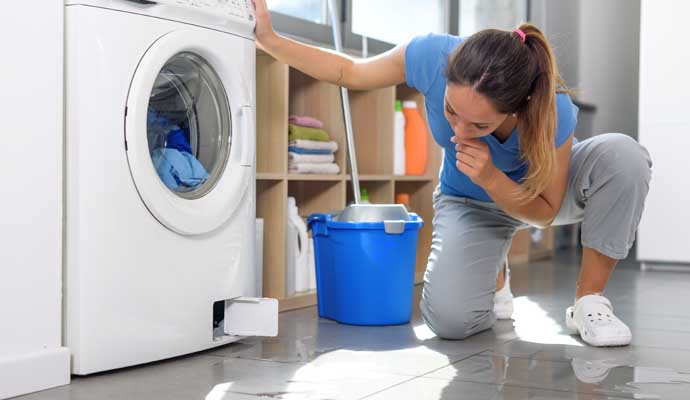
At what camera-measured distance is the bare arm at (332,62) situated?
207 cm

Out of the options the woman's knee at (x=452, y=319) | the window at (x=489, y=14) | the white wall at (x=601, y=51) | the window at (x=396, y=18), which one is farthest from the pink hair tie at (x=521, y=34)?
the white wall at (x=601, y=51)

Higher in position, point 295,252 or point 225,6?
point 225,6

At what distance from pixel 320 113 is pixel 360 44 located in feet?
2.26

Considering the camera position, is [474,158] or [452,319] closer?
[474,158]

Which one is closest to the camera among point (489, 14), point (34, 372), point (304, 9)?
point (34, 372)

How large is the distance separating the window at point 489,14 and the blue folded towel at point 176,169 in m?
2.98

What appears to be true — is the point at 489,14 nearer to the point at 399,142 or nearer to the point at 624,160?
the point at 399,142

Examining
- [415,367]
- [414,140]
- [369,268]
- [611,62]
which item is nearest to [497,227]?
[369,268]

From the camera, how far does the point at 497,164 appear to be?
2.05 metres

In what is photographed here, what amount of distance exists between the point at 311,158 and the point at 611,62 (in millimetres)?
3312

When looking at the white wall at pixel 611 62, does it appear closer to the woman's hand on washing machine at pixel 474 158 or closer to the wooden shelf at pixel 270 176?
the wooden shelf at pixel 270 176

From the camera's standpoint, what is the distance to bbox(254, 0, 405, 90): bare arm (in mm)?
2072

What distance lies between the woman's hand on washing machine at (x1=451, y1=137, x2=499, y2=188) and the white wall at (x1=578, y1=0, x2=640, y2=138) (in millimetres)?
3730

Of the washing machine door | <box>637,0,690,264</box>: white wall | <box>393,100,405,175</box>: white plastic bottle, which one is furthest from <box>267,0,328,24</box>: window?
<box>637,0,690,264</box>: white wall
